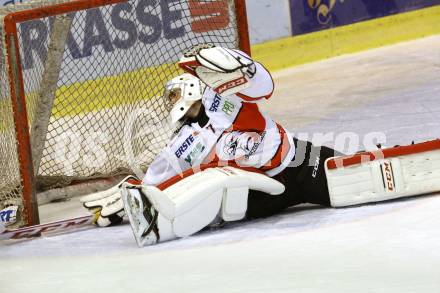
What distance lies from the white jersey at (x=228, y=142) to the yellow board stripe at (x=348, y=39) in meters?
3.79

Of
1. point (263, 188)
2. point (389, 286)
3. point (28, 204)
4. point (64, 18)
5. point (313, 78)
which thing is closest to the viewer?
point (389, 286)

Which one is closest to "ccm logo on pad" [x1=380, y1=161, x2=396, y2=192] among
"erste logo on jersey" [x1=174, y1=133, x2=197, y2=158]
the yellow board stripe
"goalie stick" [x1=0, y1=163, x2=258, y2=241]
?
"erste logo on jersey" [x1=174, y1=133, x2=197, y2=158]

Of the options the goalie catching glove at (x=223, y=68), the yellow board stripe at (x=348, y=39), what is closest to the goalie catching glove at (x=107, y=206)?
the goalie catching glove at (x=223, y=68)

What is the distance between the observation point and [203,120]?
3.59m

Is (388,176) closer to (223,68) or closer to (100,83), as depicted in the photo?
(223,68)

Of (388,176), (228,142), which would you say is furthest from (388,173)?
(228,142)

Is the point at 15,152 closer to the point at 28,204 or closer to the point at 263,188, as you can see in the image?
the point at 28,204

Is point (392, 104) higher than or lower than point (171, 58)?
lower

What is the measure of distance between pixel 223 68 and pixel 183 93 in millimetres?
299

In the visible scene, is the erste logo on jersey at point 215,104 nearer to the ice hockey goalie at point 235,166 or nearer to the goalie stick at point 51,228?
the ice hockey goalie at point 235,166

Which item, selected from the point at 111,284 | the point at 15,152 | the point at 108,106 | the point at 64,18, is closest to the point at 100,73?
the point at 108,106

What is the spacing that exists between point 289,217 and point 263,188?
143 mm

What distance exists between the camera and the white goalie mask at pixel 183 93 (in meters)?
3.59

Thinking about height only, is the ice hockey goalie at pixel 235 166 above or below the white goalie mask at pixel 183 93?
below
